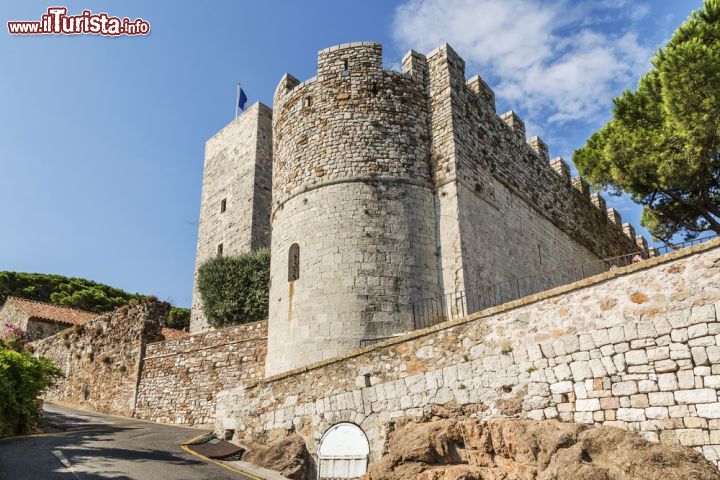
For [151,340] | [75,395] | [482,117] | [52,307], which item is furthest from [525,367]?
[52,307]

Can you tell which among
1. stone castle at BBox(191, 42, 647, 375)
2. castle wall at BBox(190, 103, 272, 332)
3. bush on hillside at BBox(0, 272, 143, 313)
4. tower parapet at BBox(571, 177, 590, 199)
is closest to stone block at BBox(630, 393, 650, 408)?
stone castle at BBox(191, 42, 647, 375)

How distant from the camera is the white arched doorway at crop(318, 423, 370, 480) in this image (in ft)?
33.2

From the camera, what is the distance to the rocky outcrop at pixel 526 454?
711 cm

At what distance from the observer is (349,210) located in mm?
14211

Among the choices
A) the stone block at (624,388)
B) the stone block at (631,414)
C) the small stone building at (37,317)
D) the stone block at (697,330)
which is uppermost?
the small stone building at (37,317)

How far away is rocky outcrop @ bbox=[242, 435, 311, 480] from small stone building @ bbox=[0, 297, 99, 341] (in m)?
20.8

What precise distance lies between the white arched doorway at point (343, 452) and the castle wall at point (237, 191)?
551 inches

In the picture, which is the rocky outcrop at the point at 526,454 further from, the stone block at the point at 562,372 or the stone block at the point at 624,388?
the stone block at the point at 562,372

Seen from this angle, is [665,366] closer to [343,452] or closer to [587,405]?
[587,405]

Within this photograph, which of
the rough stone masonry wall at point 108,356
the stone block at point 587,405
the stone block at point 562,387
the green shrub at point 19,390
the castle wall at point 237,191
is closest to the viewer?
the stone block at point 587,405

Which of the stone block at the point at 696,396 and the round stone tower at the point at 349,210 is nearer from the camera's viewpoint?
the stone block at the point at 696,396

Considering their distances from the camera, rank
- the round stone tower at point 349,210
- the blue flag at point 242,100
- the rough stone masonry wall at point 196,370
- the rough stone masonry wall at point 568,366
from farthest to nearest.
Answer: the blue flag at point 242,100, the rough stone masonry wall at point 196,370, the round stone tower at point 349,210, the rough stone masonry wall at point 568,366

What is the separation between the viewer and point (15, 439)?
39.1 feet

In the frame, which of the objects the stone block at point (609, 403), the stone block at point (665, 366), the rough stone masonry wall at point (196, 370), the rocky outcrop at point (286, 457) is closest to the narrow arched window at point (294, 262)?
the rough stone masonry wall at point (196, 370)
